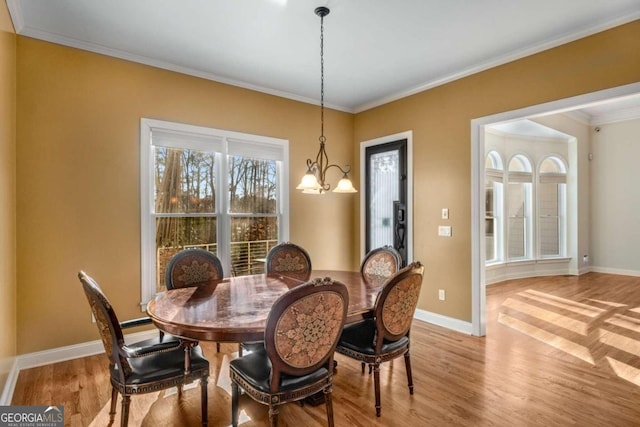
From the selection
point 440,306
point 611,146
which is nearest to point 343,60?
point 440,306

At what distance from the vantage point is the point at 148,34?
304cm

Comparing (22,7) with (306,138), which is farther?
(306,138)

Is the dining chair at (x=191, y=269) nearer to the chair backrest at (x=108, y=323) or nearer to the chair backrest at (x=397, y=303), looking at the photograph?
the chair backrest at (x=108, y=323)

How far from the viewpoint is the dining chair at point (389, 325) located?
2199 millimetres

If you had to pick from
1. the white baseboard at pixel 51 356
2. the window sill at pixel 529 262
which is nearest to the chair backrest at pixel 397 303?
the white baseboard at pixel 51 356

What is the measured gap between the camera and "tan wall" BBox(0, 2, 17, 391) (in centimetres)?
238

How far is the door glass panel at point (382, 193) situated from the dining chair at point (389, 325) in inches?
95.1

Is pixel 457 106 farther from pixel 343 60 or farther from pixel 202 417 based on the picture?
pixel 202 417

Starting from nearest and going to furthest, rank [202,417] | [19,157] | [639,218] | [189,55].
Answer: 1. [202,417]
2. [19,157]
3. [189,55]
4. [639,218]

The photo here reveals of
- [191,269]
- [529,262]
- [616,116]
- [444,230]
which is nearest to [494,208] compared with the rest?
[529,262]

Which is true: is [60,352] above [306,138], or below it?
below

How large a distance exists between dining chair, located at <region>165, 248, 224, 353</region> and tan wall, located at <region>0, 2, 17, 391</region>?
1102 millimetres

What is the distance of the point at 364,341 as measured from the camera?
2393 millimetres

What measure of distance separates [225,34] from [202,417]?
3060 mm
